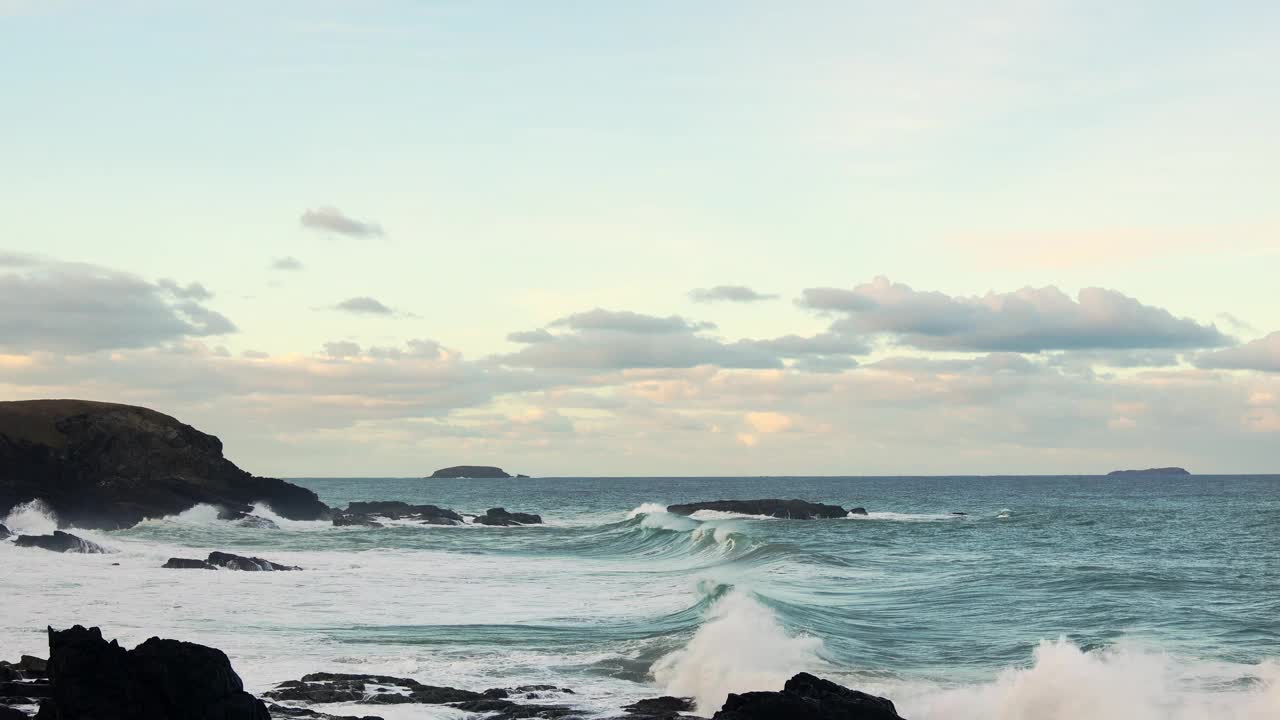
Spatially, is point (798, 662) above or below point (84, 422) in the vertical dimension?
below

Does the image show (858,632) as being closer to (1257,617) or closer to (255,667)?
(1257,617)

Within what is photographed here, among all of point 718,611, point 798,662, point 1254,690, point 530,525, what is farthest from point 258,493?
point 1254,690

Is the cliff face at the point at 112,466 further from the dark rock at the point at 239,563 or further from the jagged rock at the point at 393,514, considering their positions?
the dark rock at the point at 239,563

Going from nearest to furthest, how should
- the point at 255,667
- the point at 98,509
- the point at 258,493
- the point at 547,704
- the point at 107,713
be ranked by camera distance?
the point at 107,713, the point at 547,704, the point at 255,667, the point at 98,509, the point at 258,493

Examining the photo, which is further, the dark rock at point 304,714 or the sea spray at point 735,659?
the sea spray at point 735,659

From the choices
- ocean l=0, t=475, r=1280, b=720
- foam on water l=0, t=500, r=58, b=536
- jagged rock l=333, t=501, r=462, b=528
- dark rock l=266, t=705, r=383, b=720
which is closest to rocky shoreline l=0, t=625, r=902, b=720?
dark rock l=266, t=705, r=383, b=720

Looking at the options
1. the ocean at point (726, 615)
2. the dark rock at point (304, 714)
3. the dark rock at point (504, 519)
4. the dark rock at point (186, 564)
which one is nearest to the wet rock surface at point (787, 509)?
the dark rock at point (504, 519)

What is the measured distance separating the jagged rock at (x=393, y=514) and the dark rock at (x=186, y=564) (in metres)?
34.4

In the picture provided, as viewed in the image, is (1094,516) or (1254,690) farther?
(1094,516)

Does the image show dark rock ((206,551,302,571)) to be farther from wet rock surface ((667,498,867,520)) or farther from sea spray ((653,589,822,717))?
wet rock surface ((667,498,867,520))

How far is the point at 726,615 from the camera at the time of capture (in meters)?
28.8

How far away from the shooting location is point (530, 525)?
83875mm

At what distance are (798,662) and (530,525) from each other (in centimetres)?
6036

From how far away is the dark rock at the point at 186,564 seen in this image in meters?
43.6
